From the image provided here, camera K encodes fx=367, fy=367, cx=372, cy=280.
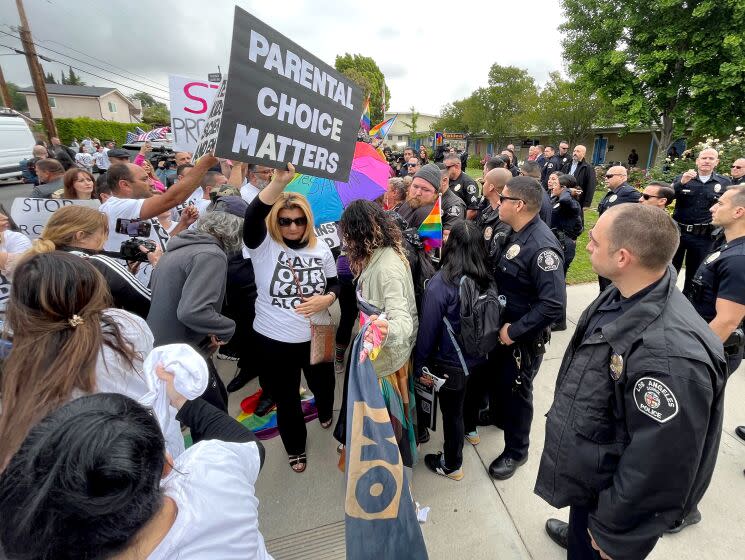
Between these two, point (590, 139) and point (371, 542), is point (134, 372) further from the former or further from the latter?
point (590, 139)

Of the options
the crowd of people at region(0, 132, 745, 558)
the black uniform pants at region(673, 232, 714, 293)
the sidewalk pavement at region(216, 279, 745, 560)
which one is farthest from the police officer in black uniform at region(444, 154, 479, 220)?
the sidewalk pavement at region(216, 279, 745, 560)

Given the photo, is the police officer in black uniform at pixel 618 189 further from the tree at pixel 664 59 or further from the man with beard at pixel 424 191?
the tree at pixel 664 59

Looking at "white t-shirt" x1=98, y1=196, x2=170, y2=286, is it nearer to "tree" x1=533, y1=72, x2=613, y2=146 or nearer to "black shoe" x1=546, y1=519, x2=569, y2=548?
"black shoe" x1=546, y1=519, x2=569, y2=548

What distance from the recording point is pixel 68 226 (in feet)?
6.61

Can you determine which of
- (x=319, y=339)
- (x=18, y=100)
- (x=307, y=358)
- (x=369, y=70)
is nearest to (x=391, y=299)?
(x=319, y=339)

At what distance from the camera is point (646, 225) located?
1438 millimetres

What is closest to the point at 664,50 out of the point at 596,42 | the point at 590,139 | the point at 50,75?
the point at 596,42

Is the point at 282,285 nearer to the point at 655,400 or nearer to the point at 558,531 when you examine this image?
the point at 655,400

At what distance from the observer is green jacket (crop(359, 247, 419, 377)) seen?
2.11 m

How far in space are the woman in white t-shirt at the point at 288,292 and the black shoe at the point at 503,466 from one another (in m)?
1.41

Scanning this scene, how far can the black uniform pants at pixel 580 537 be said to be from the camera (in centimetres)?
169

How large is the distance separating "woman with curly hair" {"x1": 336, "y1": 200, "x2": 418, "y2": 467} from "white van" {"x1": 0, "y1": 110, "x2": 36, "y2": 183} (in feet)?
67.0

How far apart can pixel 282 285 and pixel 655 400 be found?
2.03 meters

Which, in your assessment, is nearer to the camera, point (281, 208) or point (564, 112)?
point (281, 208)
